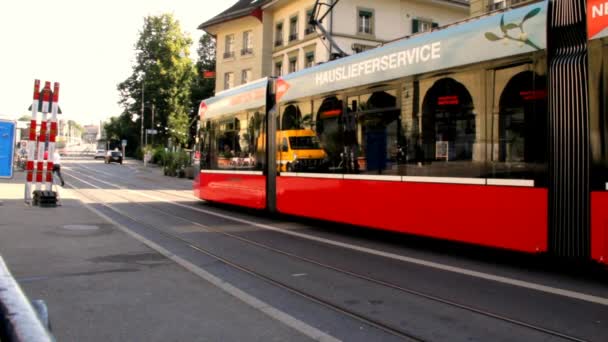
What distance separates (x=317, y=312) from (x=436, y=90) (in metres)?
4.36

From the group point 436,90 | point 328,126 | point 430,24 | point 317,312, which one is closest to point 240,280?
point 317,312

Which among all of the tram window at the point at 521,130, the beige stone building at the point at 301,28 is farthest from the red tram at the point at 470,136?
the beige stone building at the point at 301,28

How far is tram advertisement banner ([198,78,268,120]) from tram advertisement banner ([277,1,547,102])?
2.26 metres

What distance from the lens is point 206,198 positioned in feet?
57.0

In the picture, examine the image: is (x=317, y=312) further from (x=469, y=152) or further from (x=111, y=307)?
(x=469, y=152)

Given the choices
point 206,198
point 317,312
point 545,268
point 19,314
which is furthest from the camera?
point 206,198

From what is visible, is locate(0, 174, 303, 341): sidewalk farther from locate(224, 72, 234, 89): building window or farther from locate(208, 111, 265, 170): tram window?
locate(224, 72, 234, 89): building window

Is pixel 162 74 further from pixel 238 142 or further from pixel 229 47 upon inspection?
pixel 238 142

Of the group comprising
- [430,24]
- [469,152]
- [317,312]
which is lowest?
[317,312]

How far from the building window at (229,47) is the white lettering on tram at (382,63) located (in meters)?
41.0

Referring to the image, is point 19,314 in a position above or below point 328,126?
below

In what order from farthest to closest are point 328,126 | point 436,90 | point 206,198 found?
point 206,198 < point 328,126 < point 436,90

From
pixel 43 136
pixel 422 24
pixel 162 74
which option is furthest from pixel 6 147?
pixel 162 74

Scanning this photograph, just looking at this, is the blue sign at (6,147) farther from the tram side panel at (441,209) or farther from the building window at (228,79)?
the building window at (228,79)
